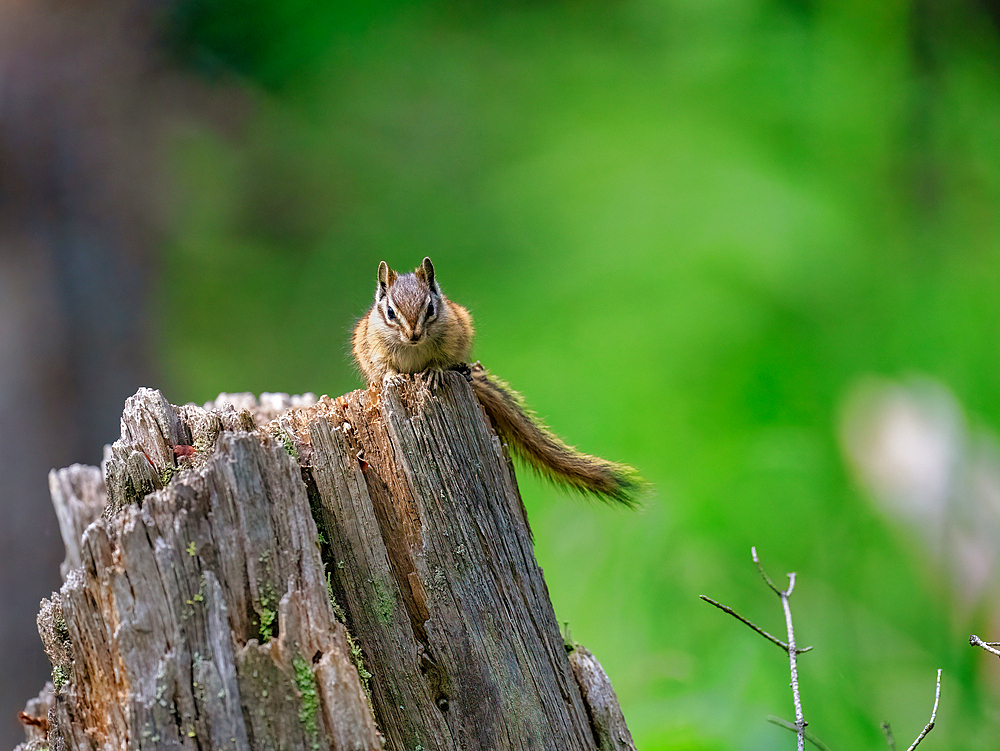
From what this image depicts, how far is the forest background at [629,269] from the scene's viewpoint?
344 cm

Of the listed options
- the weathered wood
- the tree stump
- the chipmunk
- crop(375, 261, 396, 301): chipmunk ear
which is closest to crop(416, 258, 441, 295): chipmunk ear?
the chipmunk

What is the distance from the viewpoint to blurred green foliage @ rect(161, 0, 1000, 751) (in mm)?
3404

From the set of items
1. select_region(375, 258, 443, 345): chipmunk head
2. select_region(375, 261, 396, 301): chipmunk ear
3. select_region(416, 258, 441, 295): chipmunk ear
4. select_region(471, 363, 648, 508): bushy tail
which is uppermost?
select_region(375, 261, 396, 301): chipmunk ear

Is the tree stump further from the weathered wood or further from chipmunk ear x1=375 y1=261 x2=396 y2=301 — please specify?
chipmunk ear x1=375 y1=261 x2=396 y2=301

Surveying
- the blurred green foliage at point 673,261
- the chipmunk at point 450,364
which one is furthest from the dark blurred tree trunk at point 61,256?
the chipmunk at point 450,364

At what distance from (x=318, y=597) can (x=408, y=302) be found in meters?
1.14

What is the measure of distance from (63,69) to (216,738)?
161 inches

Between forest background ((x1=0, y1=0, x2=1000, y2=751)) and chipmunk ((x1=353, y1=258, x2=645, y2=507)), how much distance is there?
58.7 inches

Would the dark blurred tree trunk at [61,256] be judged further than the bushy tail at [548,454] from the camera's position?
Yes

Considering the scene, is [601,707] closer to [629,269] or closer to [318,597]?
[318,597]

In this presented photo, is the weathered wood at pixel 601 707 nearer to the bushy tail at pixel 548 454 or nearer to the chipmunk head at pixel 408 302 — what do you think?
the bushy tail at pixel 548 454

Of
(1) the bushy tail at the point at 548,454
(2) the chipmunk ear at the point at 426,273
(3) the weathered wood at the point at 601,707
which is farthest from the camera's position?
(2) the chipmunk ear at the point at 426,273

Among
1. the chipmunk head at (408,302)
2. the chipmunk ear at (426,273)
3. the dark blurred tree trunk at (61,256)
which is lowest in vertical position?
the chipmunk head at (408,302)

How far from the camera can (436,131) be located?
15.1 ft
